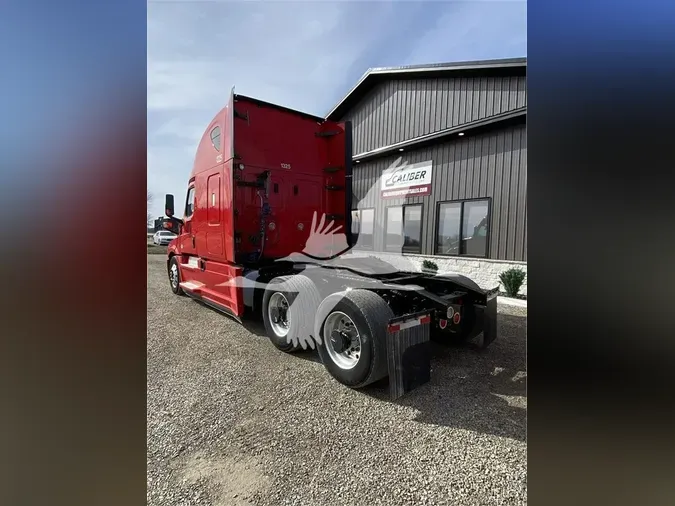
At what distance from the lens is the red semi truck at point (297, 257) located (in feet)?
11.0

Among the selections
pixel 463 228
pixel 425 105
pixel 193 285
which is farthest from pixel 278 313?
pixel 425 105

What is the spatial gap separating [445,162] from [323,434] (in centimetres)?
869

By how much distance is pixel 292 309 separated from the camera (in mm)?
3965

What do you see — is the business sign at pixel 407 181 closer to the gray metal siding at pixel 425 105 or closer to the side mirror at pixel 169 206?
the gray metal siding at pixel 425 105

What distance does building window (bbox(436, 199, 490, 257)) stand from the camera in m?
8.41

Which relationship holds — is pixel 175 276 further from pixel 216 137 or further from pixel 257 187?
pixel 257 187

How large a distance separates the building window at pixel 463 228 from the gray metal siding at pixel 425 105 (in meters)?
2.34

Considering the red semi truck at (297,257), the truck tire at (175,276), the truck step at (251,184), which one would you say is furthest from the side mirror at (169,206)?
the truck step at (251,184)

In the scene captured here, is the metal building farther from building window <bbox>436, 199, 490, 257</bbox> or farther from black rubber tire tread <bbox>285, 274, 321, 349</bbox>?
black rubber tire tread <bbox>285, 274, 321, 349</bbox>

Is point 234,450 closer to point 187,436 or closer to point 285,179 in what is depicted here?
point 187,436

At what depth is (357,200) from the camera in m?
12.8

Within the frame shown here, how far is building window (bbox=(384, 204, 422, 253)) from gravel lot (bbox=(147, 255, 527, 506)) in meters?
6.56

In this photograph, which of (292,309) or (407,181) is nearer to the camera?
(292,309)

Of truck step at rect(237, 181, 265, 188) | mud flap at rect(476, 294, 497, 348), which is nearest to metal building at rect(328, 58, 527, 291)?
mud flap at rect(476, 294, 497, 348)
